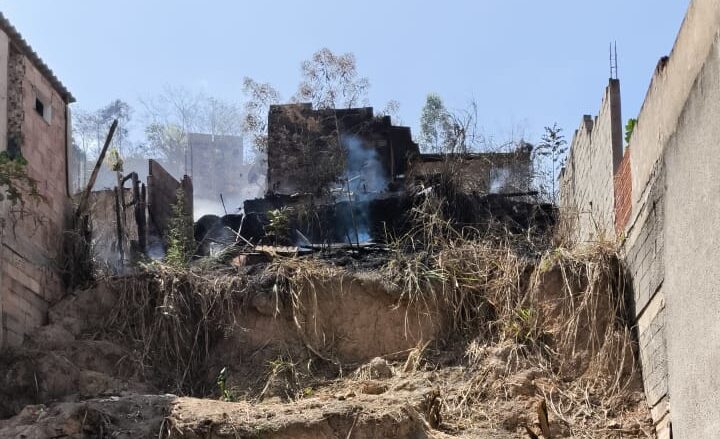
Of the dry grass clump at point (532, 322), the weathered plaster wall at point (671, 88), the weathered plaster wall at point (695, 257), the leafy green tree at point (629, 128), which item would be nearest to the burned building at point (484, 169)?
the dry grass clump at point (532, 322)

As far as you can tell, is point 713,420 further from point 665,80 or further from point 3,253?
point 3,253

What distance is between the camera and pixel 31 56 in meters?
12.5

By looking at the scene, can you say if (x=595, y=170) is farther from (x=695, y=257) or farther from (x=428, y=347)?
(x=695, y=257)

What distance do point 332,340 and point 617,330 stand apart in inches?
124

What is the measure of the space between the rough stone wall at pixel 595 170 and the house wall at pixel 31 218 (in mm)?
6273

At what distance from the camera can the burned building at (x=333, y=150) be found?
16.2m

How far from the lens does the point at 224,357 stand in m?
11.6

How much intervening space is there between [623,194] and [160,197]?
26.5 ft

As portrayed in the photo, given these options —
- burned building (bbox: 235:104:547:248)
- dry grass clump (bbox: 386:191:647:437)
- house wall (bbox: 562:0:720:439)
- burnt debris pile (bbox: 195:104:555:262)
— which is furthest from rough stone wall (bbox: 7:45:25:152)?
house wall (bbox: 562:0:720:439)

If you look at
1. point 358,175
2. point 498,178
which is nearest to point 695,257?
point 498,178

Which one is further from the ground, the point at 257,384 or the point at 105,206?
the point at 105,206

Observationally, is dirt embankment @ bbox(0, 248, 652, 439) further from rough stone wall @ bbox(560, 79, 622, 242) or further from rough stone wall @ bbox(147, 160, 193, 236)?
rough stone wall @ bbox(147, 160, 193, 236)

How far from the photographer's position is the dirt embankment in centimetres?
943

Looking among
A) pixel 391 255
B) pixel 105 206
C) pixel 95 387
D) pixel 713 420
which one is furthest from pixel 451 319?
pixel 105 206
